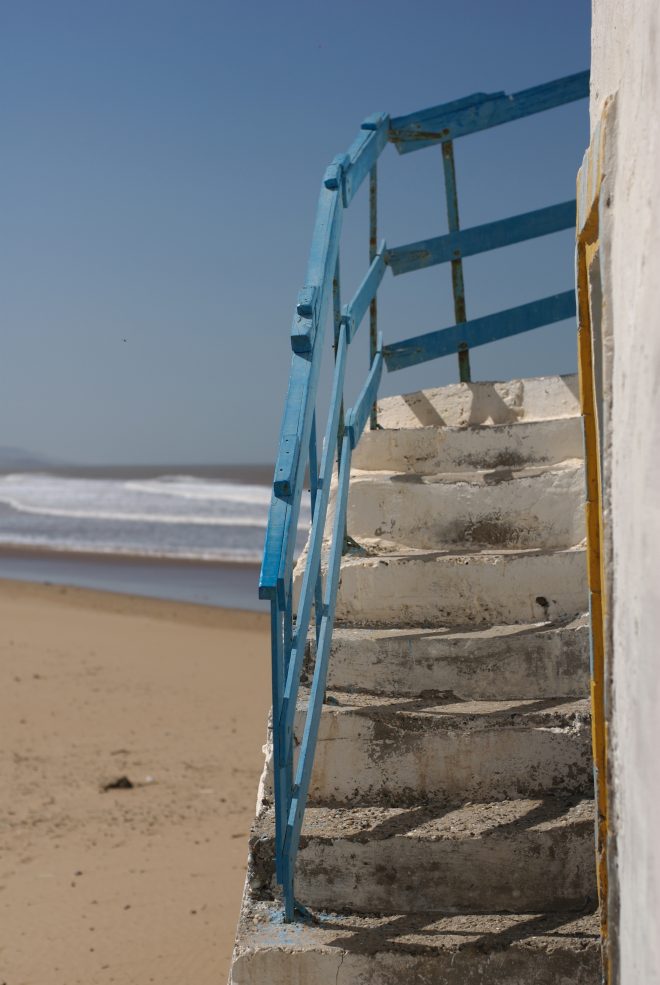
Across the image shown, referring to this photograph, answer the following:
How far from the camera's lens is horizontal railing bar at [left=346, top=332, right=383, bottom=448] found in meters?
3.61

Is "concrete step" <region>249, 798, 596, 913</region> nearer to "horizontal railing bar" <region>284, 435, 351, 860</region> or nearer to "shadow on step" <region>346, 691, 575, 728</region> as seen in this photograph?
"horizontal railing bar" <region>284, 435, 351, 860</region>

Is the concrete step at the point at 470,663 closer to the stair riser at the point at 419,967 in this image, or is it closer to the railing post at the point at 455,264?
the stair riser at the point at 419,967

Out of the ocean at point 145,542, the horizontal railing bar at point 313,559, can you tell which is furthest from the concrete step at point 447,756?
the ocean at point 145,542

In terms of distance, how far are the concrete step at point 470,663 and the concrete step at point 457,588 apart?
0.50 ft

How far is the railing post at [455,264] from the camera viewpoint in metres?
4.77

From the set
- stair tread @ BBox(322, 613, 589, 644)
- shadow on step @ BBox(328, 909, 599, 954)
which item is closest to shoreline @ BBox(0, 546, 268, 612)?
stair tread @ BBox(322, 613, 589, 644)

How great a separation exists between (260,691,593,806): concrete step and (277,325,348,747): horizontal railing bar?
438mm

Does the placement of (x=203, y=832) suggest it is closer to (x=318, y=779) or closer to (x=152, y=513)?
(x=318, y=779)

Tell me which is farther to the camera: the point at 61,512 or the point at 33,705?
the point at 61,512

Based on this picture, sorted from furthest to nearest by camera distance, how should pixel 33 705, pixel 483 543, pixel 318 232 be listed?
pixel 33 705 < pixel 483 543 < pixel 318 232

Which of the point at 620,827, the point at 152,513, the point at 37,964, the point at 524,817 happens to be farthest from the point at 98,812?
the point at 152,513

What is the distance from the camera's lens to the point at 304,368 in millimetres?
2674

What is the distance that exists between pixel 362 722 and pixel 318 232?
54.8 inches

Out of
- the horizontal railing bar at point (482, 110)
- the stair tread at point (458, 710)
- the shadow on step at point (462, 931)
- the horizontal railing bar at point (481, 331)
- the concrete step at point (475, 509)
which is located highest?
the horizontal railing bar at point (482, 110)
